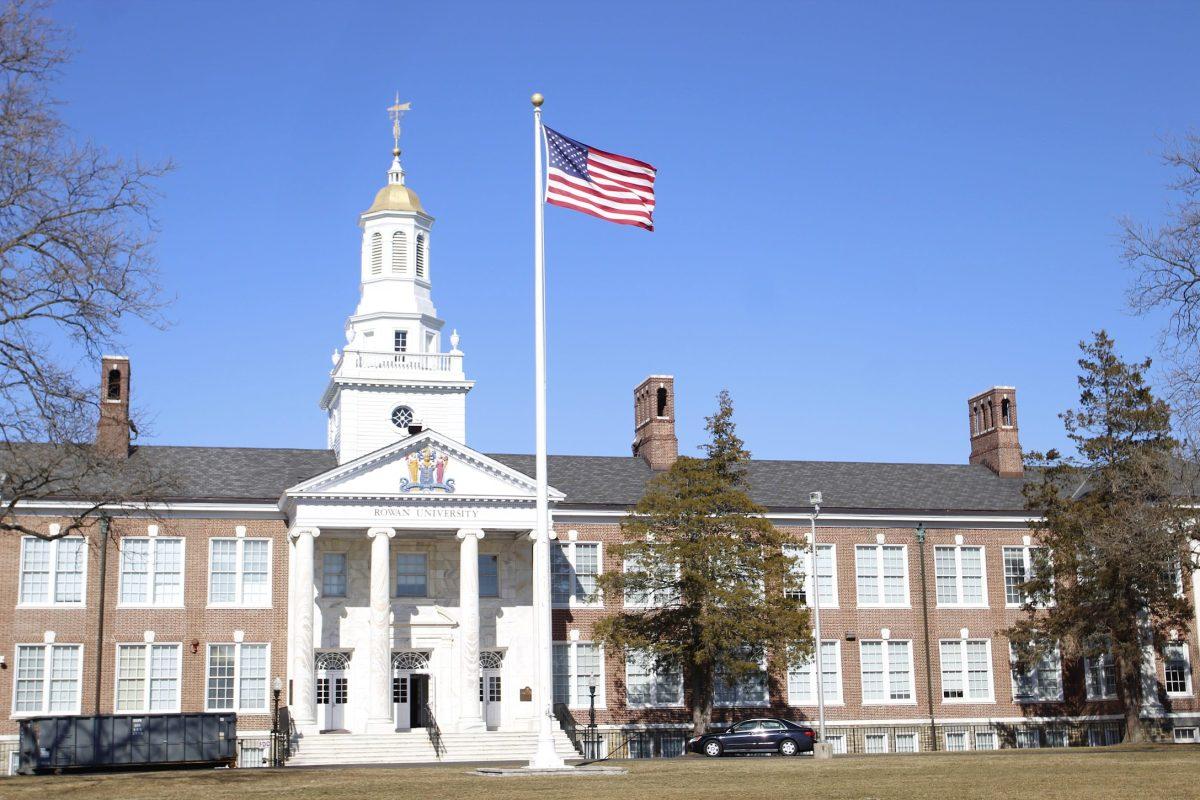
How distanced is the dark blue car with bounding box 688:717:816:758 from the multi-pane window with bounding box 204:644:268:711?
14560mm

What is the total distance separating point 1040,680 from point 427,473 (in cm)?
2399

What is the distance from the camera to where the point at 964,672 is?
180 feet

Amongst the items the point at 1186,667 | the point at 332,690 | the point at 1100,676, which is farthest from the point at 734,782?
the point at 1186,667

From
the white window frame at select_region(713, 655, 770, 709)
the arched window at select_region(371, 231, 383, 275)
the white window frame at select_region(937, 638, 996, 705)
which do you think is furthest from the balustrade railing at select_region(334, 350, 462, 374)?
the white window frame at select_region(937, 638, 996, 705)

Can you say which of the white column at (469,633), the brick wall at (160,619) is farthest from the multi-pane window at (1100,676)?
the brick wall at (160,619)

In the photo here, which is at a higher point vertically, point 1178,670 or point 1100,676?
point 1178,670

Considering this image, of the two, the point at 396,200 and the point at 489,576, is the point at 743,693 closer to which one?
the point at 489,576

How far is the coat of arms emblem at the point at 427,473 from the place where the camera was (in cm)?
4869

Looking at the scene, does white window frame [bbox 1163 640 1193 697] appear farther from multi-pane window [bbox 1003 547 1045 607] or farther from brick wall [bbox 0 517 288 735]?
brick wall [bbox 0 517 288 735]

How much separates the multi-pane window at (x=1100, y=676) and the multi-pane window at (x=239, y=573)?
97.1 ft

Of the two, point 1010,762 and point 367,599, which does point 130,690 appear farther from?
point 1010,762

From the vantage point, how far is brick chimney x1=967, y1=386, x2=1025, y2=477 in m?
61.0

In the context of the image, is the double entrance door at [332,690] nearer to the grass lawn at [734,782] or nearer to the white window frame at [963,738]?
the grass lawn at [734,782]

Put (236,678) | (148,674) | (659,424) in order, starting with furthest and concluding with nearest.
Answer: (659,424) < (236,678) < (148,674)
